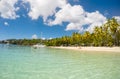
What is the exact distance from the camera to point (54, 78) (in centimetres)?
1507

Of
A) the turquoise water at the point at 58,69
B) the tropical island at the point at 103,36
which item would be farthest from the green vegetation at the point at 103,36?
the turquoise water at the point at 58,69

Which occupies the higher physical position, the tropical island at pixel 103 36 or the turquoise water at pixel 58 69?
the tropical island at pixel 103 36

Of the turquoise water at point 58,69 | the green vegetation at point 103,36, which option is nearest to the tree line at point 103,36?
the green vegetation at point 103,36

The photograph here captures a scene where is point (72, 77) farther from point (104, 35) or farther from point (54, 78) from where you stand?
point (104, 35)

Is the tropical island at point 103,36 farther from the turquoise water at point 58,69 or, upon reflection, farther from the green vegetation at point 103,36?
the turquoise water at point 58,69

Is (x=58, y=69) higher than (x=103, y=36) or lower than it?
lower

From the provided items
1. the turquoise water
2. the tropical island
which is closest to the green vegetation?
the tropical island

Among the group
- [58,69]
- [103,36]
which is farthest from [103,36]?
[58,69]

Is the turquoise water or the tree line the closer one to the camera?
the turquoise water

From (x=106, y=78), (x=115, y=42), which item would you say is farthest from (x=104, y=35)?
(x=106, y=78)

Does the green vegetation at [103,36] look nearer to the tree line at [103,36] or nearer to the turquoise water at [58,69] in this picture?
the tree line at [103,36]

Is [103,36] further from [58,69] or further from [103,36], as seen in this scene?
[58,69]

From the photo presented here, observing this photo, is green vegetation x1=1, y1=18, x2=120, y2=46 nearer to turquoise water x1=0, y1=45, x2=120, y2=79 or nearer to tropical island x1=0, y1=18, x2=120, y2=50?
tropical island x1=0, y1=18, x2=120, y2=50

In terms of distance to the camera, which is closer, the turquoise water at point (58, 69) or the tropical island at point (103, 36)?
the turquoise water at point (58, 69)
